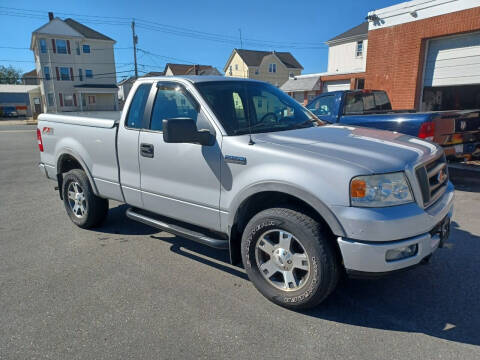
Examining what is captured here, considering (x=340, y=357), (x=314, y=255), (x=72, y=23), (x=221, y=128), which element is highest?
(x=72, y=23)

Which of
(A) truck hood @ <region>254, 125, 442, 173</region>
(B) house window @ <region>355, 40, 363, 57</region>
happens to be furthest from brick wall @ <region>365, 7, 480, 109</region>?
(B) house window @ <region>355, 40, 363, 57</region>

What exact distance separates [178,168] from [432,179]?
7.65ft

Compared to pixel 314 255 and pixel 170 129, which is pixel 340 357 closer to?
pixel 314 255

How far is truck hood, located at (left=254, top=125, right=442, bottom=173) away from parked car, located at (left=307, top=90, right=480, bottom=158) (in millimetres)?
2796

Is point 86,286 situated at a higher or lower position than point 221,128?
lower

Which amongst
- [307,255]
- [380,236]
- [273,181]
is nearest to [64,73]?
[273,181]

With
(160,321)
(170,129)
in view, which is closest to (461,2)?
(170,129)

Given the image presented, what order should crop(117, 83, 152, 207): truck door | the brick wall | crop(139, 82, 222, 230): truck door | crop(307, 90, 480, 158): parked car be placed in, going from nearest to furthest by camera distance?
1. crop(139, 82, 222, 230): truck door
2. crop(117, 83, 152, 207): truck door
3. crop(307, 90, 480, 158): parked car
4. the brick wall

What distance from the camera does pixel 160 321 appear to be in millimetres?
2904

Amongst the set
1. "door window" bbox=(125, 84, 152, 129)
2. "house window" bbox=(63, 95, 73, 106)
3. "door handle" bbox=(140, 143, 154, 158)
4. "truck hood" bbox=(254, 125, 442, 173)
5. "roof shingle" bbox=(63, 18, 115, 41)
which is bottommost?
"door handle" bbox=(140, 143, 154, 158)

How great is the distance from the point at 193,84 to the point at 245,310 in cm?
225

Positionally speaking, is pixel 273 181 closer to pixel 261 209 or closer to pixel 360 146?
pixel 261 209

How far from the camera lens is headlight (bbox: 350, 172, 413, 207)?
254cm

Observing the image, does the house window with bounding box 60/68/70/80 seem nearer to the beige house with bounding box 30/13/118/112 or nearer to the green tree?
the beige house with bounding box 30/13/118/112
